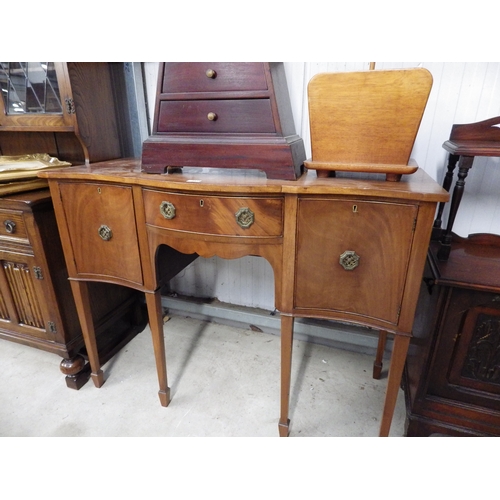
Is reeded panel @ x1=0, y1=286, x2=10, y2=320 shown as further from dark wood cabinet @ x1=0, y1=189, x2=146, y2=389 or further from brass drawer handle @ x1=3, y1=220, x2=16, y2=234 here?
brass drawer handle @ x1=3, y1=220, x2=16, y2=234

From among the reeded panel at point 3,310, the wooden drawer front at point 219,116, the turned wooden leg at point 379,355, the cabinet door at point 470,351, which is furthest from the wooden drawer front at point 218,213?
the reeded panel at point 3,310

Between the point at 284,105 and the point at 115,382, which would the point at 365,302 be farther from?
the point at 115,382

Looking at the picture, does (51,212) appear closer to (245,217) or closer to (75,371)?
(75,371)

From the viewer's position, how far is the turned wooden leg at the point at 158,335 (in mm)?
1246

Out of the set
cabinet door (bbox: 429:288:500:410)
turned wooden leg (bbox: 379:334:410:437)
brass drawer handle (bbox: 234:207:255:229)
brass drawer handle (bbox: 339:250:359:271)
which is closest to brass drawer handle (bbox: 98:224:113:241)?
brass drawer handle (bbox: 234:207:255:229)

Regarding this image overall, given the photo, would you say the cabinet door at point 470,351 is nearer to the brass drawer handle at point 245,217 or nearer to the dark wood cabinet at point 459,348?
the dark wood cabinet at point 459,348

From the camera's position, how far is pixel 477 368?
109 cm

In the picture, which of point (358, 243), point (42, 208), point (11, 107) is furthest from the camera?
point (11, 107)

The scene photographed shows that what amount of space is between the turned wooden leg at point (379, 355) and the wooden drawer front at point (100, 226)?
3.56ft

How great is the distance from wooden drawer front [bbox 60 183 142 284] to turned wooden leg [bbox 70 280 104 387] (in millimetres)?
116

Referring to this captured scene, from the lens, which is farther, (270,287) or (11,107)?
(270,287)

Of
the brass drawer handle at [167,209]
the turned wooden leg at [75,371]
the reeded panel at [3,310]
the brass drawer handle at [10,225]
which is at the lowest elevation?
the turned wooden leg at [75,371]
